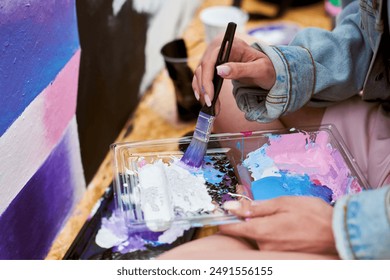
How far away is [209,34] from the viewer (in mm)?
1873

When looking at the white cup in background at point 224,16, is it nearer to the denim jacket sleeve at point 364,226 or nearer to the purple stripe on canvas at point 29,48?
the purple stripe on canvas at point 29,48

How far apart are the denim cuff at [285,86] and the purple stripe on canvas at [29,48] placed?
0.41 m

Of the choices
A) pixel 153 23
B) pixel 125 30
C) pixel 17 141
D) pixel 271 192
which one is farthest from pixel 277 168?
pixel 153 23

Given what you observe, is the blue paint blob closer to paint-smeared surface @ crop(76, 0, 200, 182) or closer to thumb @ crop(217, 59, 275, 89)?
thumb @ crop(217, 59, 275, 89)

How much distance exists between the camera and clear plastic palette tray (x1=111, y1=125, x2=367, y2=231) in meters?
0.91

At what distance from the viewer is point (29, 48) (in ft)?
3.43

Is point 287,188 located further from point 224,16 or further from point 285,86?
point 224,16

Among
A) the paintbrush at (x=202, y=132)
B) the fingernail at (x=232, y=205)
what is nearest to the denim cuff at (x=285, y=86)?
the paintbrush at (x=202, y=132)

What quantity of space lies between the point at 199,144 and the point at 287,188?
187 millimetres

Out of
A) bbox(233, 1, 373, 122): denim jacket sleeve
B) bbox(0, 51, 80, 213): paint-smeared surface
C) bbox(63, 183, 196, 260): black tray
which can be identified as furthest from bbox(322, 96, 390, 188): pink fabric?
bbox(0, 51, 80, 213): paint-smeared surface

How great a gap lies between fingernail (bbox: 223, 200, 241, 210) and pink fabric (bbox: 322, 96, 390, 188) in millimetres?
302

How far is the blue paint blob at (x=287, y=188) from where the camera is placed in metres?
0.96

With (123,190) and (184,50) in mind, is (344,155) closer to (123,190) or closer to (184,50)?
(123,190)

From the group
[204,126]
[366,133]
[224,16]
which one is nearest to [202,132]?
[204,126]
